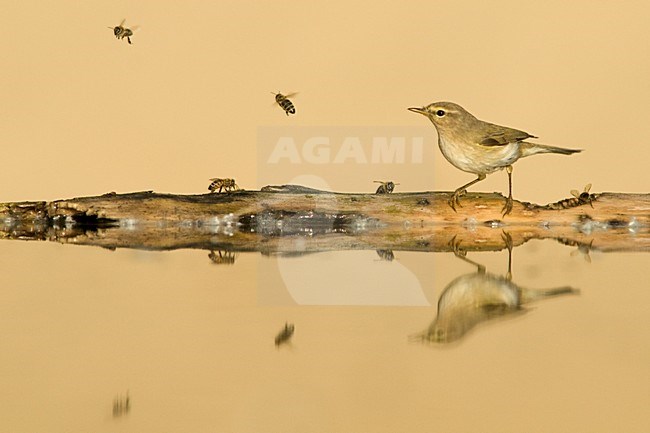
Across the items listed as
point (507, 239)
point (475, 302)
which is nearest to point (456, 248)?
point (507, 239)

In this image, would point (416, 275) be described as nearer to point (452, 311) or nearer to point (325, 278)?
point (325, 278)

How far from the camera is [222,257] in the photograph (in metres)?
7.21

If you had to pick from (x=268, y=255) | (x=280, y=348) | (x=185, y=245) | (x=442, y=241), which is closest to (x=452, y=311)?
(x=280, y=348)

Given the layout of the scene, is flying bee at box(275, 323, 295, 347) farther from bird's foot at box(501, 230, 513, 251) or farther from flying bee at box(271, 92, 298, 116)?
flying bee at box(271, 92, 298, 116)

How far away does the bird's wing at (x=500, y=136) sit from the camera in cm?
927

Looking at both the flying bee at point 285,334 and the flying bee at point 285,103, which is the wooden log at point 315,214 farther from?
the flying bee at point 285,334

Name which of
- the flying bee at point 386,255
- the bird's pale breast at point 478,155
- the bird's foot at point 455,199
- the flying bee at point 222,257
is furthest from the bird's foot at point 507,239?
the flying bee at point 222,257

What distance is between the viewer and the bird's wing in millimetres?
9273

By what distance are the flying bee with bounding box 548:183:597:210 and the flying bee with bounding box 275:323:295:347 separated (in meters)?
6.27

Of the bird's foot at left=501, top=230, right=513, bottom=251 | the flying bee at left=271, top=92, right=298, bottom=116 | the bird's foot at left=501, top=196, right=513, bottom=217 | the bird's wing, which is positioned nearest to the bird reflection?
the bird's foot at left=501, top=230, right=513, bottom=251

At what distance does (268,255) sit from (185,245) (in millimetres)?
1169

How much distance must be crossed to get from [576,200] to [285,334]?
6.67 meters

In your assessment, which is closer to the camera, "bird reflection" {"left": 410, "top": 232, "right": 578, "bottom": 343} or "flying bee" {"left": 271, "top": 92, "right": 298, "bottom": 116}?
"bird reflection" {"left": 410, "top": 232, "right": 578, "bottom": 343}

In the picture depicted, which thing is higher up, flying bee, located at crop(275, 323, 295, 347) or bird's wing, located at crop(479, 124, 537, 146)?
bird's wing, located at crop(479, 124, 537, 146)
